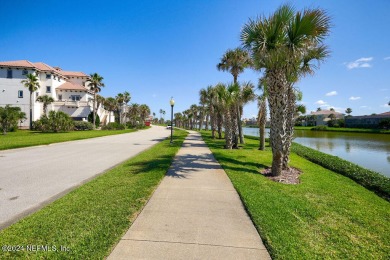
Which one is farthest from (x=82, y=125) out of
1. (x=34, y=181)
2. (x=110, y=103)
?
(x=34, y=181)

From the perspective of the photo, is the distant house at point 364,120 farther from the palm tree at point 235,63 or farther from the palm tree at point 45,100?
the palm tree at point 45,100

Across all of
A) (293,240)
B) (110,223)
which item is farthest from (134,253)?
(293,240)

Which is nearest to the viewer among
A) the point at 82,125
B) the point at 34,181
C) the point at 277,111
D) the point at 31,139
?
the point at 34,181

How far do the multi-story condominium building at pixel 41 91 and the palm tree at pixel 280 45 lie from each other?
47829mm

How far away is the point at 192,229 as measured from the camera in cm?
390

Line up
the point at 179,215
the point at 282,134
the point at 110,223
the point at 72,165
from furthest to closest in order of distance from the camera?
the point at 72,165, the point at 282,134, the point at 179,215, the point at 110,223

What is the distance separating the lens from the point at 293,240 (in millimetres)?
3553

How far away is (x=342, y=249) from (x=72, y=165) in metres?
10.8

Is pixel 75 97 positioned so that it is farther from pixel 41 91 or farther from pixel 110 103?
pixel 110 103

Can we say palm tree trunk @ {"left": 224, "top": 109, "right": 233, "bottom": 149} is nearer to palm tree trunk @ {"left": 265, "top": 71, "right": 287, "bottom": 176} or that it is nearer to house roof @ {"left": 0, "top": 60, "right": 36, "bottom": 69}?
palm tree trunk @ {"left": 265, "top": 71, "right": 287, "bottom": 176}

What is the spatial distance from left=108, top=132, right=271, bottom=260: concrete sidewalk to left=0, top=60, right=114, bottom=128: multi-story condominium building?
156ft

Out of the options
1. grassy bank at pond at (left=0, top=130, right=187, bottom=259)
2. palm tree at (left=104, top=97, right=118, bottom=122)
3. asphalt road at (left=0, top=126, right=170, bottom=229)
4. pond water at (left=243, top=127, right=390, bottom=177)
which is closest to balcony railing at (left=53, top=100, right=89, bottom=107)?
palm tree at (left=104, top=97, right=118, bottom=122)

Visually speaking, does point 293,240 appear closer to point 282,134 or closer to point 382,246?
point 382,246

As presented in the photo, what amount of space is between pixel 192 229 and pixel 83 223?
86.4 inches
